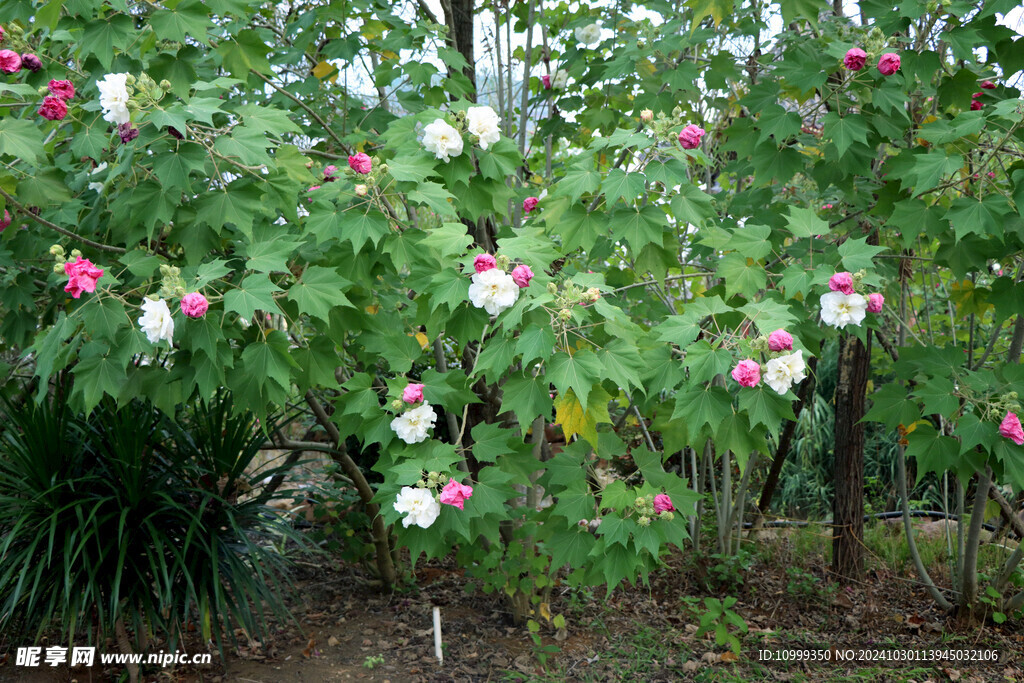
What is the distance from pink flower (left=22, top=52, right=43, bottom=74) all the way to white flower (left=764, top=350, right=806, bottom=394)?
97.7 inches

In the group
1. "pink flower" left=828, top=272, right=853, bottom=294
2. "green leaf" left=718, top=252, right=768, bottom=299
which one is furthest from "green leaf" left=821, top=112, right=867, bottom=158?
"pink flower" left=828, top=272, right=853, bottom=294

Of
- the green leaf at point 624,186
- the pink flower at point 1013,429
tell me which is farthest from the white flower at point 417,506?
the pink flower at point 1013,429

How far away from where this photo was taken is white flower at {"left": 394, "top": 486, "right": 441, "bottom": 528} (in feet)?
6.97

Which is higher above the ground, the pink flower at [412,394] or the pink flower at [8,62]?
the pink flower at [8,62]

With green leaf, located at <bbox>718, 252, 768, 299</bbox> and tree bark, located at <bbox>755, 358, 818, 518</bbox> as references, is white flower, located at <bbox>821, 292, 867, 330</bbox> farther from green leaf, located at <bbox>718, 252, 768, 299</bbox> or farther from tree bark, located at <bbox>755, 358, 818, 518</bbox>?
tree bark, located at <bbox>755, 358, 818, 518</bbox>

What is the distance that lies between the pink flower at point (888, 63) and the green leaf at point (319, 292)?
6.37ft

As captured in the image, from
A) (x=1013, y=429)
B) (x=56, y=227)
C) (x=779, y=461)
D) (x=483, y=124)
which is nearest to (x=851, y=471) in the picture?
(x=779, y=461)

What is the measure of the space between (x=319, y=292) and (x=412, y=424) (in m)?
0.50

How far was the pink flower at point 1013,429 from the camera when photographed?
2.31 meters

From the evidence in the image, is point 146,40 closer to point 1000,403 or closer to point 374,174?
point 374,174

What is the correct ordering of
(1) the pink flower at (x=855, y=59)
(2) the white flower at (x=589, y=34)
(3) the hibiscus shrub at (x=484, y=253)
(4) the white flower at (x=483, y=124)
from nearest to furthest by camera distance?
(3) the hibiscus shrub at (x=484, y=253) < (4) the white flower at (x=483, y=124) < (1) the pink flower at (x=855, y=59) < (2) the white flower at (x=589, y=34)

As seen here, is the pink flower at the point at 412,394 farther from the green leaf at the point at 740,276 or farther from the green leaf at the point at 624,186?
the green leaf at the point at 740,276

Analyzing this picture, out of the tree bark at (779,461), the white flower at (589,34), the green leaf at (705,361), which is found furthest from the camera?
the tree bark at (779,461)

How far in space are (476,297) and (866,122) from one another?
1.74 metres
